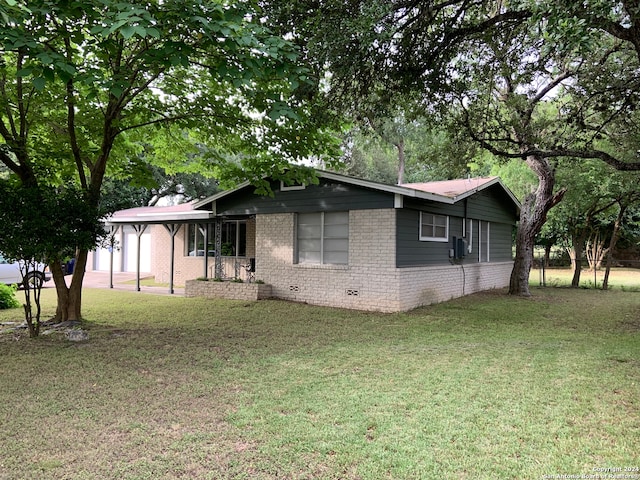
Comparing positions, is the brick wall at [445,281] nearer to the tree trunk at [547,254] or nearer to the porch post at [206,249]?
the porch post at [206,249]

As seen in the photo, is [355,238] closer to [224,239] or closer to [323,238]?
[323,238]

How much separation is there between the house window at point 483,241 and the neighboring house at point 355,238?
0.03 metres

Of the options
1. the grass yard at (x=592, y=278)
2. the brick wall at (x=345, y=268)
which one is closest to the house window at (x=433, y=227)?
the brick wall at (x=345, y=268)

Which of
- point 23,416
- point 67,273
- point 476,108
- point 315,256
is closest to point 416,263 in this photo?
point 315,256

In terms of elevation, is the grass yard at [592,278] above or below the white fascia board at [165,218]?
below

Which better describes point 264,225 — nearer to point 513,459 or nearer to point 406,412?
point 406,412

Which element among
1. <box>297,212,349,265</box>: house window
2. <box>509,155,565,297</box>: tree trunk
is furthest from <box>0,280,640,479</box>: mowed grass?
<box>509,155,565,297</box>: tree trunk

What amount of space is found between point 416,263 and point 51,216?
25.9 feet

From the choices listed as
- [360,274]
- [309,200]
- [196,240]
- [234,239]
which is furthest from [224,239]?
[360,274]

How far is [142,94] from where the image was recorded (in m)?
8.61

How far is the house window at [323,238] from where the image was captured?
1136 centimetres

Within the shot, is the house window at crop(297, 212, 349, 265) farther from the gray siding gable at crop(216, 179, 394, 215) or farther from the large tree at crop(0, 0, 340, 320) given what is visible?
the large tree at crop(0, 0, 340, 320)

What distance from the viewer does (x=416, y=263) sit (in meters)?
11.2

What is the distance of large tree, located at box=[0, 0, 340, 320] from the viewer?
17.0 ft
